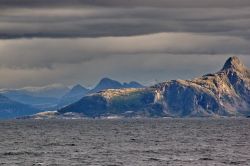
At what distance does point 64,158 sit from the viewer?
518ft

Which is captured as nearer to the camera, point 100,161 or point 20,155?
point 100,161

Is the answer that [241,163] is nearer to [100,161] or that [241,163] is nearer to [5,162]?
[100,161]

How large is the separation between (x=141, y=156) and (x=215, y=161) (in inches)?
839

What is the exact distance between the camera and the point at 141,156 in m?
163

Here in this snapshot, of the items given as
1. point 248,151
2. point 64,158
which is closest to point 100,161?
point 64,158

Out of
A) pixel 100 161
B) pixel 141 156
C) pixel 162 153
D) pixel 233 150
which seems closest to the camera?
pixel 100 161

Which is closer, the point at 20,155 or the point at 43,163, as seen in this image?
the point at 43,163

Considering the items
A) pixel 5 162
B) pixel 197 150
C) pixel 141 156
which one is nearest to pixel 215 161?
pixel 141 156

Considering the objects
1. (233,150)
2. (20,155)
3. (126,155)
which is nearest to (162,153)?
(126,155)

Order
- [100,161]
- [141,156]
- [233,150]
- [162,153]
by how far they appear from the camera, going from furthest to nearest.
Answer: [233,150]
[162,153]
[141,156]
[100,161]

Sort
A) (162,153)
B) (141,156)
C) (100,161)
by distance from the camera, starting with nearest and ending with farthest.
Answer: (100,161) < (141,156) < (162,153)

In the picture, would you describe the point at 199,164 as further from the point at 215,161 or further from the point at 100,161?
the point at 100,161

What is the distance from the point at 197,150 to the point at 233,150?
35.1 ft

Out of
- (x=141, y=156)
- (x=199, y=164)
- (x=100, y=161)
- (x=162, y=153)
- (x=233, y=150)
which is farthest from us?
(x=233, y=150)
